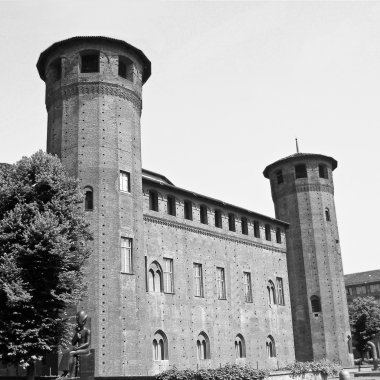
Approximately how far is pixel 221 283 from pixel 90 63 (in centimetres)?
1530

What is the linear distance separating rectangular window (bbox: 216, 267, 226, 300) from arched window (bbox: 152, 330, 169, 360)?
18.5 feet

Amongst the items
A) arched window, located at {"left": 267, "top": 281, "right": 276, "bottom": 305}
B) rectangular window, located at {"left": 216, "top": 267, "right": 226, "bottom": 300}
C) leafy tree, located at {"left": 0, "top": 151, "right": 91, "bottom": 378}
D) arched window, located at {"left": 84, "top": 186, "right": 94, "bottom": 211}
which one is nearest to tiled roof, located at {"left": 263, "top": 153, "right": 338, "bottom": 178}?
arched window, located at {"left": 267, "top": 281, "right": 276, "bottom": 305}

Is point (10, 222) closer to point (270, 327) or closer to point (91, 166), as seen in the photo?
point (91, 166)

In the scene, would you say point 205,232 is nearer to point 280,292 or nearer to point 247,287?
point 247,287

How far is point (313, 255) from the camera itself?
40.0 m

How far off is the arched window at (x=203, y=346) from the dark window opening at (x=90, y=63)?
15.8m

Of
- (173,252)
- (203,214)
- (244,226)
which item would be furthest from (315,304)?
(173,252)

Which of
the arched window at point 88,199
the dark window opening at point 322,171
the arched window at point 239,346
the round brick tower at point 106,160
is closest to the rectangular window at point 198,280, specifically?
the arched window at point 239,346

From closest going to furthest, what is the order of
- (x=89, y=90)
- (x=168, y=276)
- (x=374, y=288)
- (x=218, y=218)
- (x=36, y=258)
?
(x=36, y=258)
(x=89, y=90)
(x=168, y=276)
(x=218, y=218)
(x=374, y=288)

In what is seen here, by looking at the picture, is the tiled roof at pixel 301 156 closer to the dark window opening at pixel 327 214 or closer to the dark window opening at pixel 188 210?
the dark window opening at pixel 327 214

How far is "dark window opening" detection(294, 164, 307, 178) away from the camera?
41969 millimetres

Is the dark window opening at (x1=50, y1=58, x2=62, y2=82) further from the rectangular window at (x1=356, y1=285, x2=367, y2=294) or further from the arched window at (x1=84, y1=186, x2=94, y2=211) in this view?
the rectangular window at (x1=356, y1=285, x2=367, y2=294)

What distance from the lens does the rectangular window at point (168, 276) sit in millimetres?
29003

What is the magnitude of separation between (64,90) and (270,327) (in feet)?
66.7
